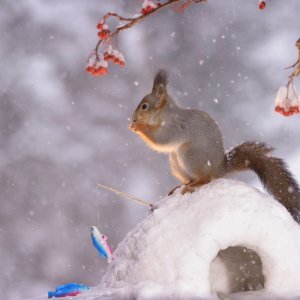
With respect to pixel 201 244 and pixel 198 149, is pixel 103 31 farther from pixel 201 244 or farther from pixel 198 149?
pixel 201 244

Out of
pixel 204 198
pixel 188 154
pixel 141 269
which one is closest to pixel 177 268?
pixel 141 269

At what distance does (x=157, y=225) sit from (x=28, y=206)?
2415 mm

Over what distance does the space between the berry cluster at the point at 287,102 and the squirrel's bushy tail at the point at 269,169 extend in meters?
0.34

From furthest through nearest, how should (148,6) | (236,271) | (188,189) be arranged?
(236,271)
(188,189)
(148,6)

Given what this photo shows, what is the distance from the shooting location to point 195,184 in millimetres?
1920

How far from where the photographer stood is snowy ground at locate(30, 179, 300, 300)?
1668 millimetres

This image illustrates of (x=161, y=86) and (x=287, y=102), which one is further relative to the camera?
(x=161, y=86)

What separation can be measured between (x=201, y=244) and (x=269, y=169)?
0.44 metres

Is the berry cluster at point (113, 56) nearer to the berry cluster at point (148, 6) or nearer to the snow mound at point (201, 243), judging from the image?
the berry cluster at point (148, 6)

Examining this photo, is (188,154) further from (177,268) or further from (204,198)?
(177,268)

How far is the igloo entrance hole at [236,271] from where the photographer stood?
1.98 meters

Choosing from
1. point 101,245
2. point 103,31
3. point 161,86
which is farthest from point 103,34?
point 101,245

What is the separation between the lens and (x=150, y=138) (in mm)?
2002

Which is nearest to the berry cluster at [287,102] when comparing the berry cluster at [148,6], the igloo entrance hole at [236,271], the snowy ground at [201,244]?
the snowy ground at [201,244]
